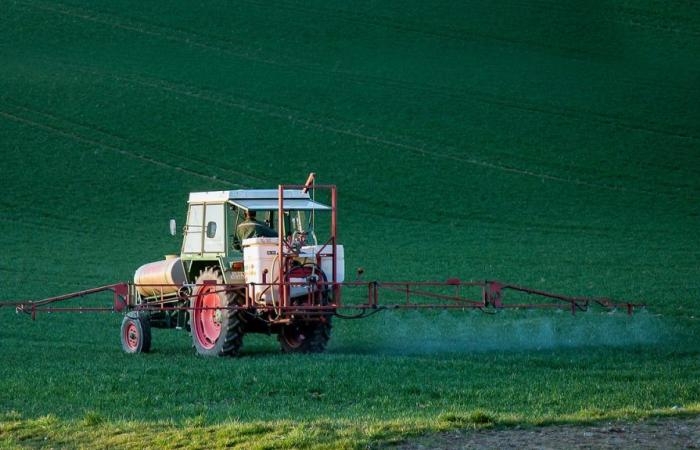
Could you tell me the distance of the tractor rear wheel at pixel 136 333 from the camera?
21.2 meters

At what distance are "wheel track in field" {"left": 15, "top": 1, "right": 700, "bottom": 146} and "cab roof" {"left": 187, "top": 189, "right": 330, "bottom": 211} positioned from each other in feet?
118

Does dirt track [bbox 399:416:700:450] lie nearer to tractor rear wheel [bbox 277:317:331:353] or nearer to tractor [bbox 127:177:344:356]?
tractor [bbox 127:177:344:356]

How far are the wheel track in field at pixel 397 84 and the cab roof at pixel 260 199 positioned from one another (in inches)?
1416

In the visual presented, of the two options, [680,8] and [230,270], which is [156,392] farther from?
[680,8]

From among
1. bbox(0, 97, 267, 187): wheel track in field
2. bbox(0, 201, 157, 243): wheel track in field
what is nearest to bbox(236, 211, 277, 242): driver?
bbox(0, 201, 157, 243): wheel track in field

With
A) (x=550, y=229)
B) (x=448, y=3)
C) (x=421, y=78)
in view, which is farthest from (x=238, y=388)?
(x=448, y=3)

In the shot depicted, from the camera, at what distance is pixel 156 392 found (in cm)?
1568

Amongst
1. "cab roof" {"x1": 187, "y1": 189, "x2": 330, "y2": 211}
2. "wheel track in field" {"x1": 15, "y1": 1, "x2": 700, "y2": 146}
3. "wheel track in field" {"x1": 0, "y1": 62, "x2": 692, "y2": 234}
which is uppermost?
"wheel track in field" {"x1": 15, "y1": 1, "x2": 700, "y2": 146}

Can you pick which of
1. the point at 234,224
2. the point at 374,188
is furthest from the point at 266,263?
the point at 374,188

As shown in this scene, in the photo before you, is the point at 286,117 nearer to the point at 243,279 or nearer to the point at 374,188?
the point at 374,188

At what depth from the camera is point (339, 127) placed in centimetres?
5309

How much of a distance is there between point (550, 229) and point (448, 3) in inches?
1197

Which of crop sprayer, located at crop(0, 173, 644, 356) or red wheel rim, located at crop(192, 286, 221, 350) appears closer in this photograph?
crop sprayer, located at crop(0, 173, 644, 356)

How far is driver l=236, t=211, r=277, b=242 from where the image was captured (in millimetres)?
20125
